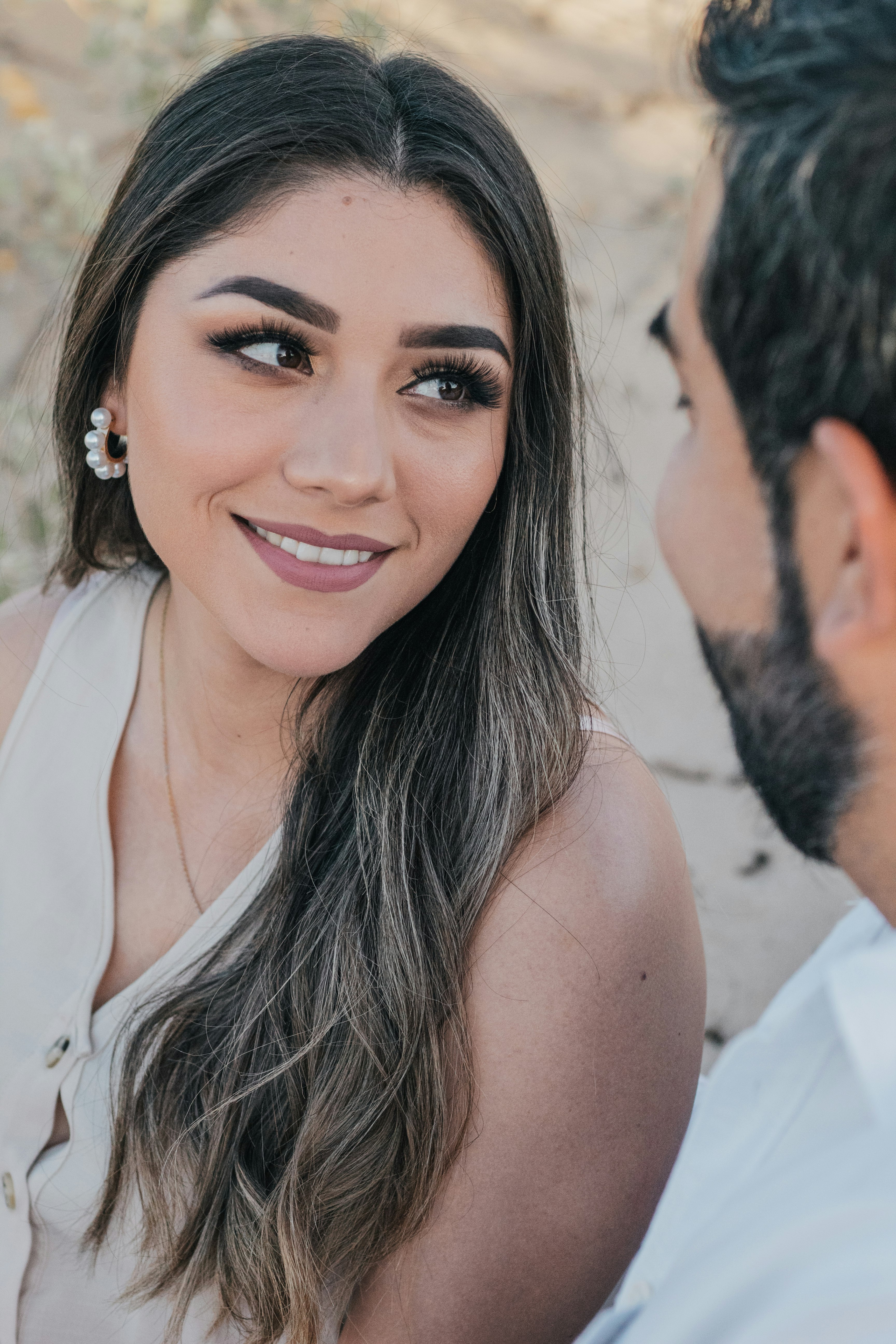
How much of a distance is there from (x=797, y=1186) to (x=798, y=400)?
2.07 ft

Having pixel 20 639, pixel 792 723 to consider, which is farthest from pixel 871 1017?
pixel 20 639

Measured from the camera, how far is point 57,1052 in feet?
5.58

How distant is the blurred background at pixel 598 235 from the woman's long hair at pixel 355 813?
126cm

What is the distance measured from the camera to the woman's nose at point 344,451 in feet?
4.71

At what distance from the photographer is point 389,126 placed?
5.10 ft

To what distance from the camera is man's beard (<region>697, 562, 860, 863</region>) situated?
97cm

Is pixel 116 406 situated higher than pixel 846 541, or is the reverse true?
pixel 116 406

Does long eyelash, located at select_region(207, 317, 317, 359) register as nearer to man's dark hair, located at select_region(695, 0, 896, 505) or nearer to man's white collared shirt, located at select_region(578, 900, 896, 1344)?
man's dark hair, located at select_region(695, 0, 896, 505)

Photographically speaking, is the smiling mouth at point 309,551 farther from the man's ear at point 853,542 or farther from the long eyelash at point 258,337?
the man's ear at point 853,542

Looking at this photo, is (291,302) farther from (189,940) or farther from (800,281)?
(189,940)

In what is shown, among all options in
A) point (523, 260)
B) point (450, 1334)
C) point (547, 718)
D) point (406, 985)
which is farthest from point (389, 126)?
point (450, 1334)

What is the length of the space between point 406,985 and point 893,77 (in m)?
1.18

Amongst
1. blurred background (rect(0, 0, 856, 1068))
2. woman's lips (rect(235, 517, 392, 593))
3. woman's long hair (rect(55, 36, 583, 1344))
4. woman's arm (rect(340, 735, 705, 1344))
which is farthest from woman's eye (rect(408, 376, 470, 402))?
blurred background (rect(0, 0, 856, 1068))

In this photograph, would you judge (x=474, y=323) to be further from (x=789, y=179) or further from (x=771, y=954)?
(x=771, y=954)
